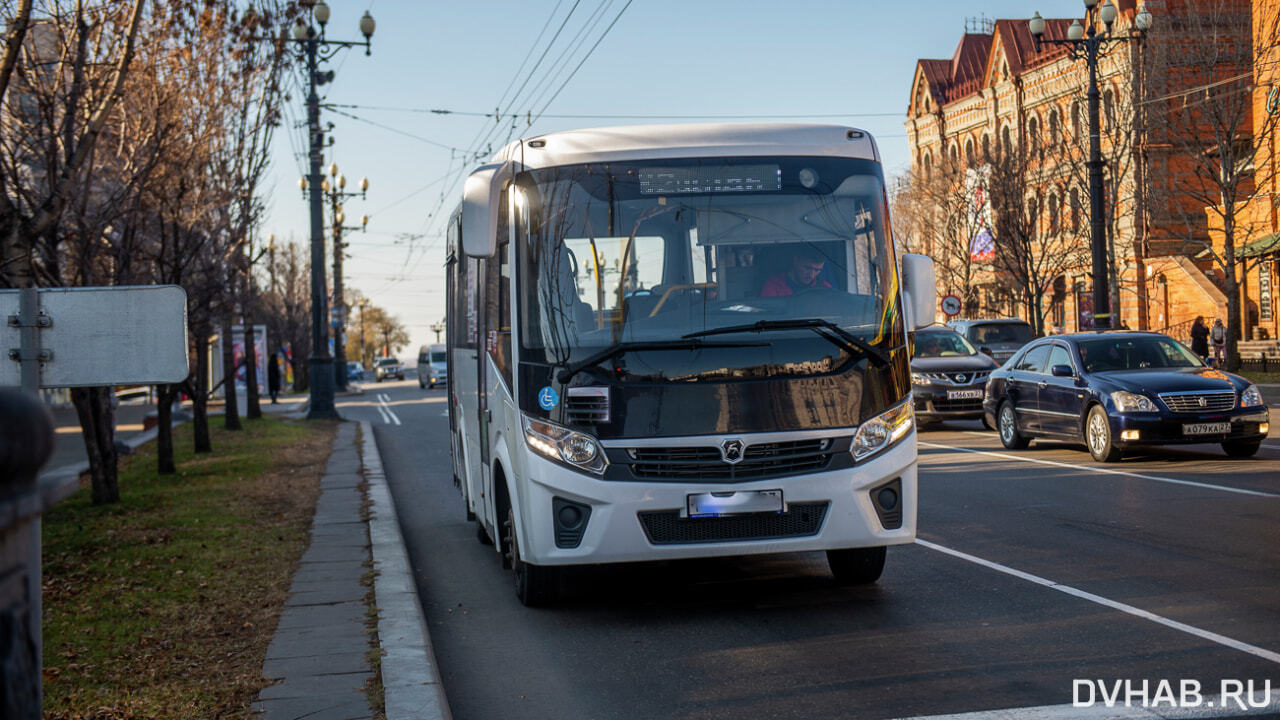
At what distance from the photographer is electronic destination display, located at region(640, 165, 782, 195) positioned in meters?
7.59

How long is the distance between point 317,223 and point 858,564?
2296 cm

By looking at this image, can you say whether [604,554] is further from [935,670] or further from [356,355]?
[356,355]

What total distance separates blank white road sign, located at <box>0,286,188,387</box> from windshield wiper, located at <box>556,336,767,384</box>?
212cm

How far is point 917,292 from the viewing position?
7.77 meters

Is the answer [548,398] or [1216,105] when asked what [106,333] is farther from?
[1216,105]

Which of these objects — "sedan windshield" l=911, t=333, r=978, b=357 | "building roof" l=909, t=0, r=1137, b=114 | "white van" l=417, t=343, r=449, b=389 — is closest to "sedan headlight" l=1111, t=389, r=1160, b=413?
"sedan windshield" l=911, t=333, r=978, b=357

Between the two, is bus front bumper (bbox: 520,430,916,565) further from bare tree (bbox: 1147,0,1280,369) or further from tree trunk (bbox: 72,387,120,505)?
bare tree (bbox: 1147,0,1280,369)

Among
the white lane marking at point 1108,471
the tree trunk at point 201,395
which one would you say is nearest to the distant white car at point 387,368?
the tree trunk at point 201,395

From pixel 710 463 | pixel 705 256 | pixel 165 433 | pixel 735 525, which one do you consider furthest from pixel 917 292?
pixel 165 433

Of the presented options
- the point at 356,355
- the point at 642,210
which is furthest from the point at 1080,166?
the point at 356,355

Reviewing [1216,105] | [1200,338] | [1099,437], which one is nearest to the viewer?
[1099,437]

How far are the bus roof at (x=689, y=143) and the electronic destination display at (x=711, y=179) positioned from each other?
3.5 inches

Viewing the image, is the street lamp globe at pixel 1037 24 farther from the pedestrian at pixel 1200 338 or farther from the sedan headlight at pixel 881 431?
the sedan headlight at pixel 881 431

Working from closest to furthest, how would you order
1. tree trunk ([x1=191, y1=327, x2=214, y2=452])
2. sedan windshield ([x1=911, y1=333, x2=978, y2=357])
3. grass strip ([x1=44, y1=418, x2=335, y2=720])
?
grass strip ([x1=44, y1=418, x2=335, y2=720]) → tree trunk ([x1=191, y1=327, x2=214, y2=452]) → sedan windshield ([x1=911, y1=333, x2=978, y2=357])
